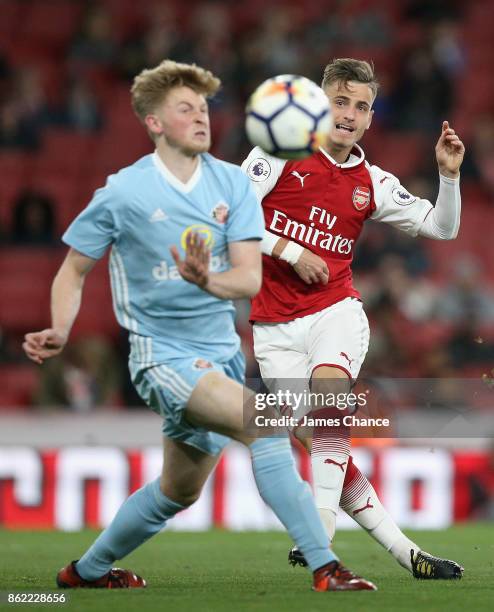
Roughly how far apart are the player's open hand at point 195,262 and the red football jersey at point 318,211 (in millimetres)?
1473

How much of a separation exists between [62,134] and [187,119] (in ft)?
33.9

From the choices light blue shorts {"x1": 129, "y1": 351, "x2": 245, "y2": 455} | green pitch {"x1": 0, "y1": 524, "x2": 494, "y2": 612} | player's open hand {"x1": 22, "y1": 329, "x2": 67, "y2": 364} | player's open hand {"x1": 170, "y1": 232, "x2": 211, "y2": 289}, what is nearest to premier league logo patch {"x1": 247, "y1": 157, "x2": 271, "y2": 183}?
light blue shorts {"x1": 129, "y1": 351, "x2": 245, "y2": 455}

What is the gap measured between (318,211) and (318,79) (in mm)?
8809

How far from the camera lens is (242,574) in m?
6.57

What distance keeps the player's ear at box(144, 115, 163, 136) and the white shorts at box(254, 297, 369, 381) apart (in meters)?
1.39

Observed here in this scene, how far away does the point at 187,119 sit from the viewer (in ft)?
17.6

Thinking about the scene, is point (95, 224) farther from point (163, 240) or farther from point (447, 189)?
point (447, 189)

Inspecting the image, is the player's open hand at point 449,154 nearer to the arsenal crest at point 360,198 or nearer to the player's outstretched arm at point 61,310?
the arsenal crest at point 360,198

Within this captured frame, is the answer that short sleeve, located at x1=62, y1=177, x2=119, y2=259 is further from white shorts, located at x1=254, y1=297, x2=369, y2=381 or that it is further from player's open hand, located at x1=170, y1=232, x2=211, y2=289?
white shorts, located at x1=254, y1=297, x2=369, y2=381

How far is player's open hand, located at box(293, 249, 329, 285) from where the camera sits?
6.26m

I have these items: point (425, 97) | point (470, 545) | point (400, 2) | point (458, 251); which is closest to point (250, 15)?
point (400, 2)

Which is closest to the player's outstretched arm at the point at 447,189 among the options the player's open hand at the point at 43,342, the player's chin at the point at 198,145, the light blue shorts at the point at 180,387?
→ the player's chin at the point at 198,145

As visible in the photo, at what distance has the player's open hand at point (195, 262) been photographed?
16.1 ft

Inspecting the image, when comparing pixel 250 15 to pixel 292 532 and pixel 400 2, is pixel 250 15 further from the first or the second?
pixel 292 532
